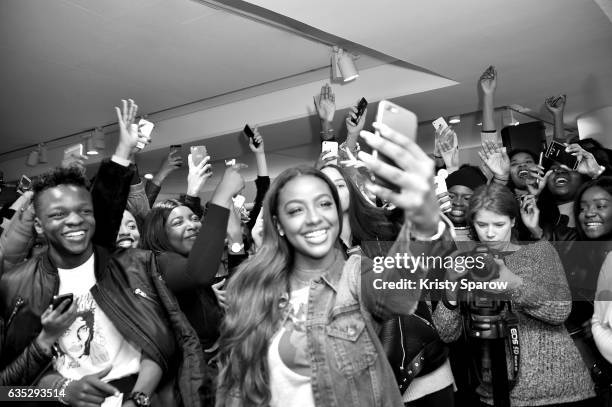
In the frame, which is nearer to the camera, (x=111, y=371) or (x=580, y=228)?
(x=111, y=371)

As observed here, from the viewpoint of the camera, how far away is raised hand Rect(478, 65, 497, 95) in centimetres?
425

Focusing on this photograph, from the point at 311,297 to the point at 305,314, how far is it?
0.16 ft

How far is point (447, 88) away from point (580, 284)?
306cm

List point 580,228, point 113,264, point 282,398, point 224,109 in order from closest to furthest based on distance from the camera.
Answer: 1. point 282,398
2. point 113,264
3. point 580,228
4. point 224,109

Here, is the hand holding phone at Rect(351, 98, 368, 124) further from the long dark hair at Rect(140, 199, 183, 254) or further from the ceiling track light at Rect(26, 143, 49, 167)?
the ceiling track light at Rect(26, 143, 49, 167)

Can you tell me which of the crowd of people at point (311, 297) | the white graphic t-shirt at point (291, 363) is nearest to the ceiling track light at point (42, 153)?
the crowd of people at point (311, 297)

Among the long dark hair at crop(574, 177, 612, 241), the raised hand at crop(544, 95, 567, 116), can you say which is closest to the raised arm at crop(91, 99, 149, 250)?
the long dark hair at crop(574, 177, 612, 241)

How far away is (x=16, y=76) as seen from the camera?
4.96 meters

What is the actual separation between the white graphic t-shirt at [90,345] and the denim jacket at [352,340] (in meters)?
0.74

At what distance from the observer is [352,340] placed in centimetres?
143

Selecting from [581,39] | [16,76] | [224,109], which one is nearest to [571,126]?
[581,39]

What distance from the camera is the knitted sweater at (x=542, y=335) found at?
1.95m

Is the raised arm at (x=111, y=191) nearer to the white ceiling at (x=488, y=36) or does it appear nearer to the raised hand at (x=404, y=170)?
the raised hand at (x=404, y=170)

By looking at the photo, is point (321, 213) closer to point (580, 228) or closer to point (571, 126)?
point (580, 228)
